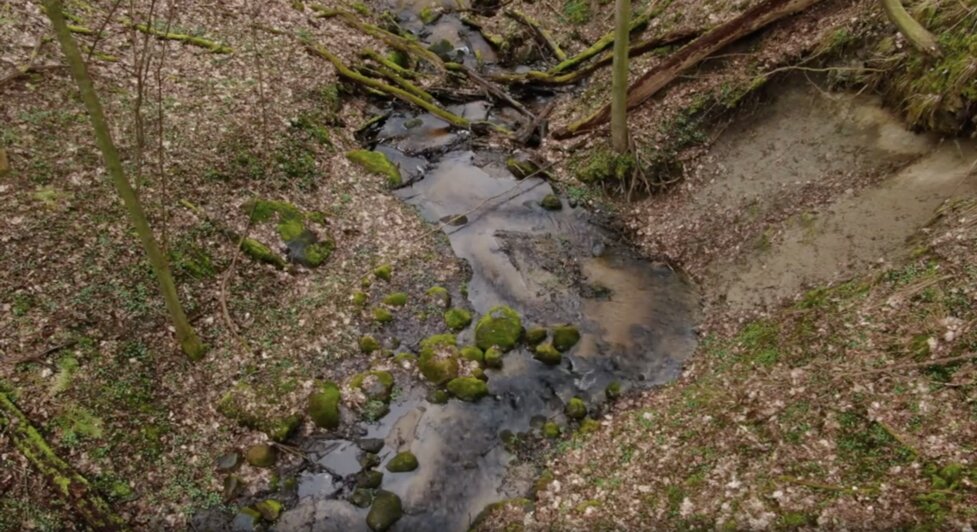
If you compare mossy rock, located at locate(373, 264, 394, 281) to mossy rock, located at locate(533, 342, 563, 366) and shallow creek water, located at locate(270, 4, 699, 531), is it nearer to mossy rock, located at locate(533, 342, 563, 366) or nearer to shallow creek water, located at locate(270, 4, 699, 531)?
shallow creek water, located at locate(270, 4, 699, 531)

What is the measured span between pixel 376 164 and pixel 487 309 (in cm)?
477

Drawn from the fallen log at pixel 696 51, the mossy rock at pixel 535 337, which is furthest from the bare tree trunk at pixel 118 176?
the fallen log at pixel 696 51

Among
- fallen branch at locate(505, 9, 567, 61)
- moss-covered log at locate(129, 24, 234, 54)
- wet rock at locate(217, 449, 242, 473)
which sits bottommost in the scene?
wet rock at locate(217, 449, 242, 473)

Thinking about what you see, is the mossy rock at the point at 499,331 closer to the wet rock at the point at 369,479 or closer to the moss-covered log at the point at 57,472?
the wet rock at the point at 369,479

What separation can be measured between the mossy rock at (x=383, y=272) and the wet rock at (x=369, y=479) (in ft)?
12.4

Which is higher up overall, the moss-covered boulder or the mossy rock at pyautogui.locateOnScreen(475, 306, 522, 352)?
the mossy rock at pyautogui.locateOnScreen(475, 306, 522, 352)

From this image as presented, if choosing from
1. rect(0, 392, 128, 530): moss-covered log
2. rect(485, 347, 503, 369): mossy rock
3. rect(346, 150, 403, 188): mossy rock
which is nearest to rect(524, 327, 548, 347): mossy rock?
rect(485, 347, 503, 369): mossy rock

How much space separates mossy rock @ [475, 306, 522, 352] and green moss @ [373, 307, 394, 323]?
1.58 meters

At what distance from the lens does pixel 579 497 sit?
7.23 meters

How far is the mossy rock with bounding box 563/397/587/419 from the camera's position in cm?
876

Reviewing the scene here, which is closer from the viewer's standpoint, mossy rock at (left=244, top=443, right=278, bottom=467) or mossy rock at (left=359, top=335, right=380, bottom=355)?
mossy rock at (left=244, top=443, right=278, bottom=467)

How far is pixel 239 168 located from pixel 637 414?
27.8ft

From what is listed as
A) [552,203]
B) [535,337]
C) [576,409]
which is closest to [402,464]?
[576,409]

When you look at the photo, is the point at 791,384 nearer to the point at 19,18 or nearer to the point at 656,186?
the point at 656,186
